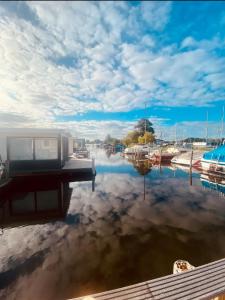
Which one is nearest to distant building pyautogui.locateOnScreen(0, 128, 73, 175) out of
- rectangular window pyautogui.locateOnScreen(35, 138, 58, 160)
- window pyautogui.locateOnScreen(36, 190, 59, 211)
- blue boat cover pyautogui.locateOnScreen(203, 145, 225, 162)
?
rectangular window pyautogui.locateOnScreen(35, 138, 58, 160)

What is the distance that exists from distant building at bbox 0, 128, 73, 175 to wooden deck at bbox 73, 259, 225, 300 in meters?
18.5

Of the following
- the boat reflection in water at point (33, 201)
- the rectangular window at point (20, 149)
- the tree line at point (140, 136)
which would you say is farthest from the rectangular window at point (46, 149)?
the tree line at point (140, 136)

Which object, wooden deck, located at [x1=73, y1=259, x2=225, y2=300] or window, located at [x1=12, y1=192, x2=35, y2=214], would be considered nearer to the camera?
wooden deck, located at [x1=73, y1=259, x2=225, y2=300]

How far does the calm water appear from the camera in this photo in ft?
18.4

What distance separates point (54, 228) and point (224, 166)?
23.3 meters

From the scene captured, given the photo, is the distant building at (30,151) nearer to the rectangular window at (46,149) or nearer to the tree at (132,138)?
the rectangular window at (46,149)

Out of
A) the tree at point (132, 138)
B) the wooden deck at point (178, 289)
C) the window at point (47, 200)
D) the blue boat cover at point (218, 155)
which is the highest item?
the tree at point (132, 138)

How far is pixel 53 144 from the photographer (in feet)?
76.4

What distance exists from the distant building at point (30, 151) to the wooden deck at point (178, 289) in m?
18.5

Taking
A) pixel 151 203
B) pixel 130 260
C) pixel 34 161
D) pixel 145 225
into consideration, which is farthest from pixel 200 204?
pixel 34 161

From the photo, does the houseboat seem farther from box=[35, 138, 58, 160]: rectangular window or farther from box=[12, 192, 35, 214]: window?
box=[12, 192, 35, 214]: window

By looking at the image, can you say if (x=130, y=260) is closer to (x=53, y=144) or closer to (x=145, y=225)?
(x=145, y=225)

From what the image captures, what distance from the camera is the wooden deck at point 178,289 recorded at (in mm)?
3842

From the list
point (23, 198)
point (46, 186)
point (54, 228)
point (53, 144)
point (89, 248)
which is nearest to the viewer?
point (89, 248)
